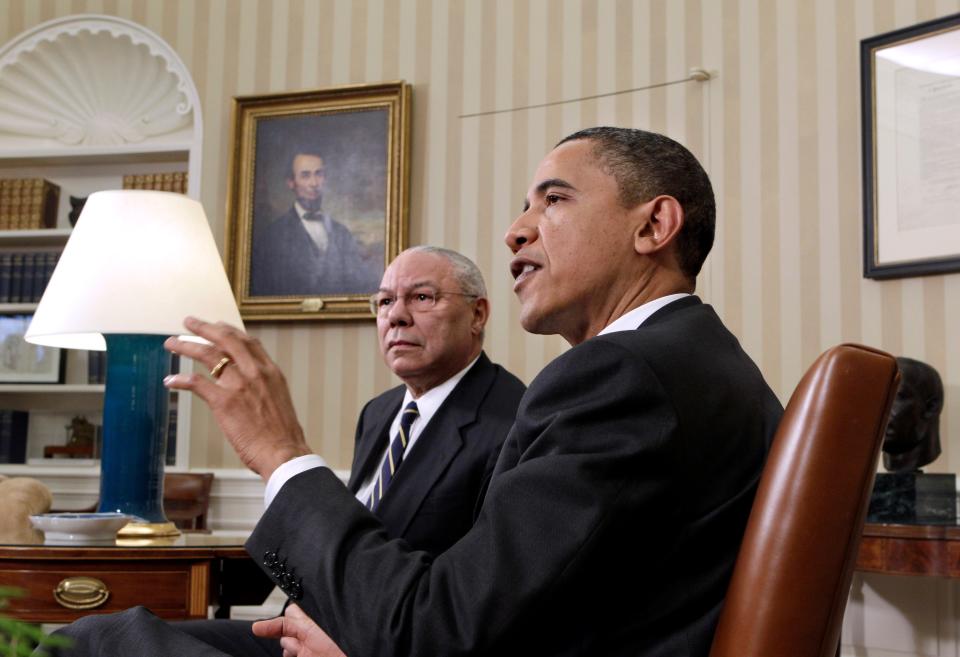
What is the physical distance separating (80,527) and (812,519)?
1.97 m

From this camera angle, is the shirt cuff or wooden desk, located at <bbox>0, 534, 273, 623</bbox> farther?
wooden desk, located at <bbox>0, 534, 273, 623</bbox>

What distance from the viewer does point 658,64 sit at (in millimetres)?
4398

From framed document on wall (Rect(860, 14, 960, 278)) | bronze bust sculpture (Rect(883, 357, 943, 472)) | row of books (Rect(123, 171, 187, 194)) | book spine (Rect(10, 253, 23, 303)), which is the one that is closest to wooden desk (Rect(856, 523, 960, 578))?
bronze bust sculpture (Rect(883, 357, 943, 472))

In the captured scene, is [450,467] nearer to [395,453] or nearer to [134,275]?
[395,453]

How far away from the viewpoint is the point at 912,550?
9.29 feet

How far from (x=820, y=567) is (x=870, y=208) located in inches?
121

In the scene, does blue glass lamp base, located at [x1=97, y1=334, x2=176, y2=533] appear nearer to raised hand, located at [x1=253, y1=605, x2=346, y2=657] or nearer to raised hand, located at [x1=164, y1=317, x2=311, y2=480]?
raised hand, located at [x1=253, y1=605, x2=346, y2=657]

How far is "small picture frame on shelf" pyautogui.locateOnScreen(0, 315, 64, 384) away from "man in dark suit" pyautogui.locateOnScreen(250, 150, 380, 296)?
45.6 inches

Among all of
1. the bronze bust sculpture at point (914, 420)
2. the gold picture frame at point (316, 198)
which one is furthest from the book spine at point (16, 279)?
the bronze bust sculpture at point (914, 420)

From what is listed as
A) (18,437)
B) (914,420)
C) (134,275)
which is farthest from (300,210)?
(914,420)

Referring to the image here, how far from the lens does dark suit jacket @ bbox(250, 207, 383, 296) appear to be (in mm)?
4773

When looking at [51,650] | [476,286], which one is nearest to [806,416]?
[51,650]

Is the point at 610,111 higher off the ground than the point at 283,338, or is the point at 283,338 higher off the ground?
the point at 610,111

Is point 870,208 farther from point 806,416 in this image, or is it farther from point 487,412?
point 806,416
